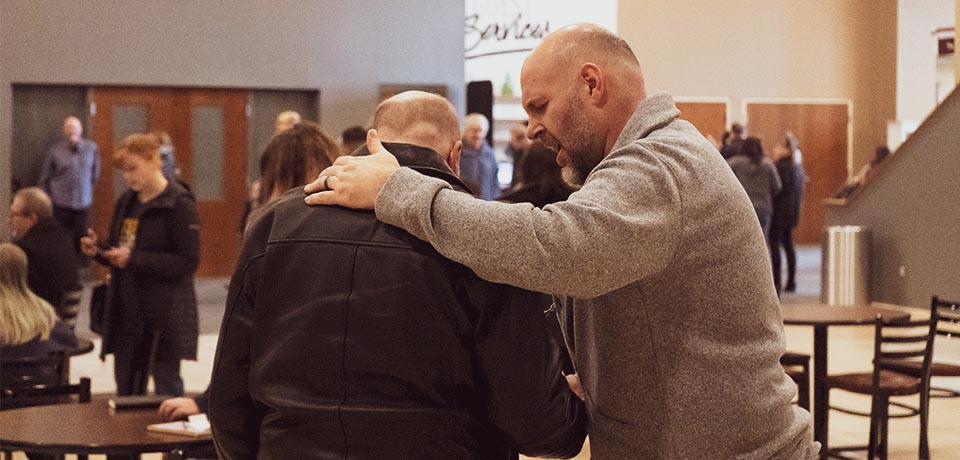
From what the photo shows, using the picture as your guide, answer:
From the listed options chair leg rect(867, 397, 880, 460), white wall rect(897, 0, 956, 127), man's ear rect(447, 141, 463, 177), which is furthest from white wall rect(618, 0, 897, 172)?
man's ear rect(447, 141, 463, 177)

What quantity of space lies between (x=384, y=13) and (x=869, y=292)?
641 centimetres

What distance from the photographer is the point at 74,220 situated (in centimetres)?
1325

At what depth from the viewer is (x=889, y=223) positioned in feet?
37.2

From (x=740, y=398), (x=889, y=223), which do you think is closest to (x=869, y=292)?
(x=889, y=223)

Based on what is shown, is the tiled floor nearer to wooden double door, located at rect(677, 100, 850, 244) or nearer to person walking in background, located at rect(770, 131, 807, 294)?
person walking in background, located at rect(770, 131, 807, 294)

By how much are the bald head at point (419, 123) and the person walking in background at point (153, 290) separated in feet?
12.9

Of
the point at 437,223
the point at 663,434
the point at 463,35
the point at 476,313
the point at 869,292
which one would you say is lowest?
the point at 869,292

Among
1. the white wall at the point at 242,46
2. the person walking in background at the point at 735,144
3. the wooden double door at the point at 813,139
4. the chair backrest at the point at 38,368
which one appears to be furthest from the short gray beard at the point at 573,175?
the wooden double door at the point at 813,139

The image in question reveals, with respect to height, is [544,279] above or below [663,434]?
above

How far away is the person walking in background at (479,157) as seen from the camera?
10.1m

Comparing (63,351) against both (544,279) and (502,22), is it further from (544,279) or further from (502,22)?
(502,22)

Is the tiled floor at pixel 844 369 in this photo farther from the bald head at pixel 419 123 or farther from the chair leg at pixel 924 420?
the bald head at pixel 419 123

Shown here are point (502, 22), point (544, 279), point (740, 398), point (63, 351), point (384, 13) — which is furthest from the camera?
point (502, 22)

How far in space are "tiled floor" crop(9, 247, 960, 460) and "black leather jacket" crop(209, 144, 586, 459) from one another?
4.24 m
